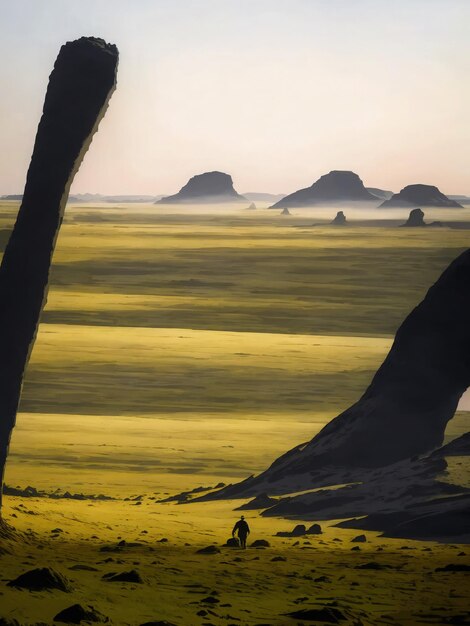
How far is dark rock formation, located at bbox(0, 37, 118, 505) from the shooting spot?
2722cm

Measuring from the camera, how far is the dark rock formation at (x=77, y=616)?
19.0 m

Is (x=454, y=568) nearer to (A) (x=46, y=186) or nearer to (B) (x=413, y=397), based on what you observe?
(A) (x=46, y=186)

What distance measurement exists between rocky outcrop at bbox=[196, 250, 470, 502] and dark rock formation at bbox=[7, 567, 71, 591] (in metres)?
16.0

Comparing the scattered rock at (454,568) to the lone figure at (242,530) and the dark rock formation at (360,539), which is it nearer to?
the dark rock formation at (360,539)

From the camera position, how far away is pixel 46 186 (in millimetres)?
27625

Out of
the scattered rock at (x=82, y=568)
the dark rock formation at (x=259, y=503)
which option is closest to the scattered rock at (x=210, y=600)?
the scattered rock at (x=82, y=568)

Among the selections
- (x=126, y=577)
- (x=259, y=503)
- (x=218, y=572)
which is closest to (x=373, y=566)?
(x=218, y=572)

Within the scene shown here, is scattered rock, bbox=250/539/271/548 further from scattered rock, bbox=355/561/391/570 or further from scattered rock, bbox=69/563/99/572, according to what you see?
scattered rock, bbox=69/563/99/572

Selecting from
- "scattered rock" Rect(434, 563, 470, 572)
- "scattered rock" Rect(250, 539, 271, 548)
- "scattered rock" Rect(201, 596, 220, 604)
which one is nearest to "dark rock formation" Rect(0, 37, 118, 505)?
"scattered rock" Rect(250, 539, 271, 548)

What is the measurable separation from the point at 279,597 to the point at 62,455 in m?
25.2

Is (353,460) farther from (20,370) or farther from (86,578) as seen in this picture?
(86,578)

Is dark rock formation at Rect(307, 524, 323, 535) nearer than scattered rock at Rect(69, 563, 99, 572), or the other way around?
scattered rock at Rect(69, 563, 99, 572)

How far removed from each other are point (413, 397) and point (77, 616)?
19268 mm

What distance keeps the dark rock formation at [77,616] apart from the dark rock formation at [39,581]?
1553 mm
